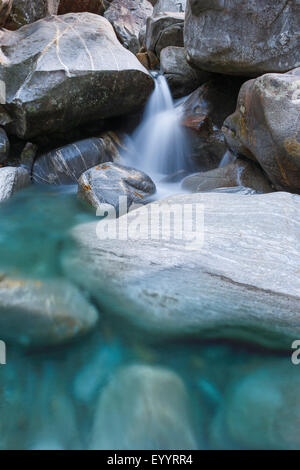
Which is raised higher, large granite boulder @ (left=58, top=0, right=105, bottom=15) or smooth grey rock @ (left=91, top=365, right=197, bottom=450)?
large granite boulder @ (left=58, top=0, right=105, bottom=15)

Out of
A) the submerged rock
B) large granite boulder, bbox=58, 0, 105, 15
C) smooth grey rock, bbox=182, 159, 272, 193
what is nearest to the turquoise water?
smooth grey rock, bbox=182, 159, 272, 193

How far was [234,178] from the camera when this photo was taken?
5551 millimetres

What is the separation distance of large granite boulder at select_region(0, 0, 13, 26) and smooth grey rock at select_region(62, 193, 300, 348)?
18.9 feet

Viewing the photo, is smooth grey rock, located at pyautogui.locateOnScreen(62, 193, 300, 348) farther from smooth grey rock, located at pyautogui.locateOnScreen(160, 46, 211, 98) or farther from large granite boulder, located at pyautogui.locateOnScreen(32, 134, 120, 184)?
smooth grey rock, located at pyautogui.locateOnScreen(160, 46, 211, 98)

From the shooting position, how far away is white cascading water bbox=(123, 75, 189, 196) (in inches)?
274

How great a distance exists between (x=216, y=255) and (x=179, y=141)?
466 cm

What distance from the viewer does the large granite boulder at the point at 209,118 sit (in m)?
6.64

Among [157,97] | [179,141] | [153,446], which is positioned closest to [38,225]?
[153,446]

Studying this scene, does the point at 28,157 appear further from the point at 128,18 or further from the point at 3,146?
the point at 128,18

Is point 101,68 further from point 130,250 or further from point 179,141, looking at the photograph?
point 130,250

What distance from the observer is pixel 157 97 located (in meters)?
7.59

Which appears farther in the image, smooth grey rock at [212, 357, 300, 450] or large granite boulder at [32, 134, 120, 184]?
large granite boulder at [32, 134, 120, 184]

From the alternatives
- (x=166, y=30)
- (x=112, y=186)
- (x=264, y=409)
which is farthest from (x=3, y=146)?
(x=166, y=30)

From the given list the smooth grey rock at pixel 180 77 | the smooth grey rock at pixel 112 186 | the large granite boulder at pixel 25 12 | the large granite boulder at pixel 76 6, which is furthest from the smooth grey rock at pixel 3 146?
the large granite boulder at pixel 76 6
